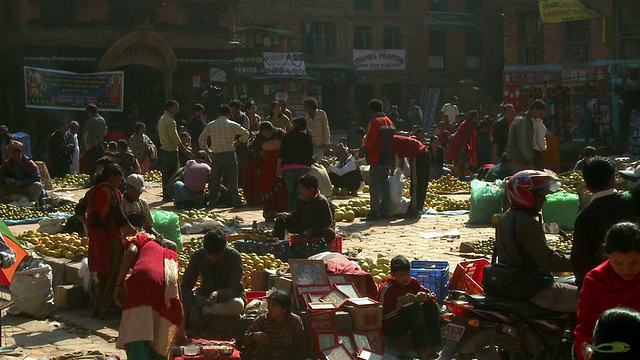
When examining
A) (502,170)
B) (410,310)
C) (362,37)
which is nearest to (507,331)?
A: (410,310)

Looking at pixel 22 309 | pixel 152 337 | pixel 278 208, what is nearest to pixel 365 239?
pixel 278 208

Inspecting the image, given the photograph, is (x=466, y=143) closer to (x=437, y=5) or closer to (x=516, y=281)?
(x=516, y=281)

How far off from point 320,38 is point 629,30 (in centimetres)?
1841

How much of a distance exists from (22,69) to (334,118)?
1998 cm

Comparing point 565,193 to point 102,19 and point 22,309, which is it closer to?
point 22,309

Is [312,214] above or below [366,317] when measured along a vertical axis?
above

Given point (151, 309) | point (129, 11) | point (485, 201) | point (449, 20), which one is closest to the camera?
point (151, 309)

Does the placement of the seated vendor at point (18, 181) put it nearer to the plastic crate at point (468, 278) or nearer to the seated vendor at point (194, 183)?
the seated vendor at point (194, 183)

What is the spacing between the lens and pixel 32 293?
1009cm

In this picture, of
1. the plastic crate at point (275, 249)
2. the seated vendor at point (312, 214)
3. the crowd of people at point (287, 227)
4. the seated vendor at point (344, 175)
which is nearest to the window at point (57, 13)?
the crowd of people at point (287, 227)

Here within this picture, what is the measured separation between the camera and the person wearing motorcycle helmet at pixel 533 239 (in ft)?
23.2

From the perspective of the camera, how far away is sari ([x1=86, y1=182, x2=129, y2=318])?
A: 32.0 feet

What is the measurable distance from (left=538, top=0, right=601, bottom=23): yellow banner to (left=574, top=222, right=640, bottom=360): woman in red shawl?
30.1m

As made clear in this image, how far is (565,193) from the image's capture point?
1479cm
